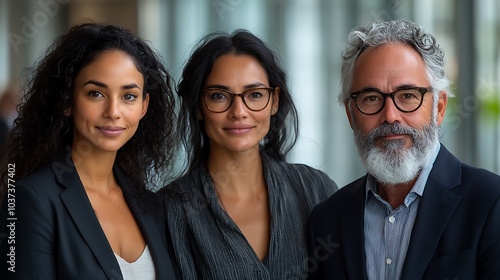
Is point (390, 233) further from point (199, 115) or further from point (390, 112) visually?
point (199, 115)

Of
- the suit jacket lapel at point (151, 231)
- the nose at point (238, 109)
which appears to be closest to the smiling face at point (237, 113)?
the nose at point (238, 109)

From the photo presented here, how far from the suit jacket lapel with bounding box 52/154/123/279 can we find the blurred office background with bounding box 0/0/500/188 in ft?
8.83

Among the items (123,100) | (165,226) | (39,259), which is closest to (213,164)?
(165,226)

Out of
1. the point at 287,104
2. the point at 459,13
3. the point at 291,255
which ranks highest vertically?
the point at 459,13

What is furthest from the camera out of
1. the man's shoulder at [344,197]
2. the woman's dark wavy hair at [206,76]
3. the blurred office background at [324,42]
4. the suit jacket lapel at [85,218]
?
the blurred office background at [324,42]

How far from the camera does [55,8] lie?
30.3 feet

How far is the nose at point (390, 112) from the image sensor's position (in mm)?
2256

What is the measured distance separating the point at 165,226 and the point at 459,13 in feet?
14.2

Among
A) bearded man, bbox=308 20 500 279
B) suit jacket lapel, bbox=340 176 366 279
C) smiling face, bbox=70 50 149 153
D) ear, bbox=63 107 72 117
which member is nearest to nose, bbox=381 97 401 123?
bearded man, bbox=308 20 500 279

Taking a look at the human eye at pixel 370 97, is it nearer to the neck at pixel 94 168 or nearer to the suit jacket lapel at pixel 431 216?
the suit jacket lapel at pixel 431 216

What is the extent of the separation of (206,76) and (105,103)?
561 millimetres

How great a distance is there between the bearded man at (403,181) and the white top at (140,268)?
23.1 inches

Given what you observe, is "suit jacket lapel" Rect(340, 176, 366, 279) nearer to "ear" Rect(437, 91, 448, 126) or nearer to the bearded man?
the bearded man

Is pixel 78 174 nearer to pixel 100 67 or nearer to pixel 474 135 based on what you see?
pixel 100 67
